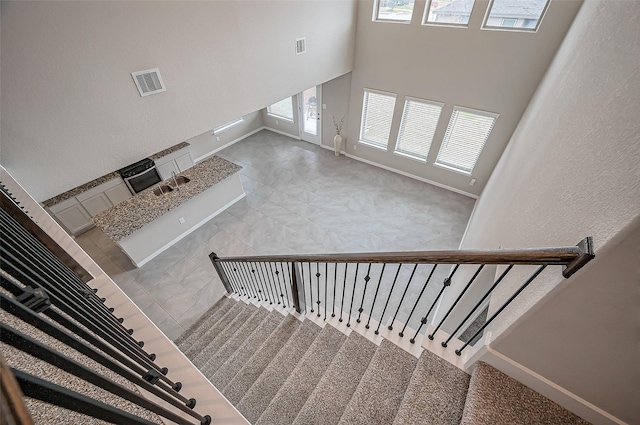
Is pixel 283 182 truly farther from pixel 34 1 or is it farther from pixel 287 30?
pixel 34 1

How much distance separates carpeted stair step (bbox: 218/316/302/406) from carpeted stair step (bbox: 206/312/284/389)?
0.34 ft

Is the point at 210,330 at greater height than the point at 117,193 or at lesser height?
lesser

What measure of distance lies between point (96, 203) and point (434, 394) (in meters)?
6.75

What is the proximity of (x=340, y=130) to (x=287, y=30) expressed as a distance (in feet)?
10.9

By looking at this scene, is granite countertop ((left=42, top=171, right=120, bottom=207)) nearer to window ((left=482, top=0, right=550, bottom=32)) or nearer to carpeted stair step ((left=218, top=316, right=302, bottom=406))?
carpeted stair step ((left=218, top=316, right=302, bottom=406))

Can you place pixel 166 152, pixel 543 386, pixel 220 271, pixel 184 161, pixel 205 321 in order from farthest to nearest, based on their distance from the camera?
pixel 184 161
pixel 166 152
pixel 205 321
pixel 220 271
pixel 543 386

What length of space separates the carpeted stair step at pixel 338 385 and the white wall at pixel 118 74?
11.9ft

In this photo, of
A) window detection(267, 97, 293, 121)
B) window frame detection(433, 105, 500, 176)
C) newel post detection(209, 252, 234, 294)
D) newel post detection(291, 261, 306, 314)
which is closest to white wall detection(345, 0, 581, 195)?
window frame detection(433, 105, 500, 176)

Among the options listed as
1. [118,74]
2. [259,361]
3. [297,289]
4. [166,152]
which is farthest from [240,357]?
[166,152]

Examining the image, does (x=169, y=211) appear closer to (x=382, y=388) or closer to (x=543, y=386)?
(x=382, y=388)

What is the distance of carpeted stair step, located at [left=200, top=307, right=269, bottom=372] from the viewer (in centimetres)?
275

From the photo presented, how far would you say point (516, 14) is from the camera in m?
4.36

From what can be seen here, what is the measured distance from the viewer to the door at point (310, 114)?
7.74m

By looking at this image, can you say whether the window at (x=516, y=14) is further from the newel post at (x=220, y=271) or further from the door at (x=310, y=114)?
the newel post at (x=220, y=271)
